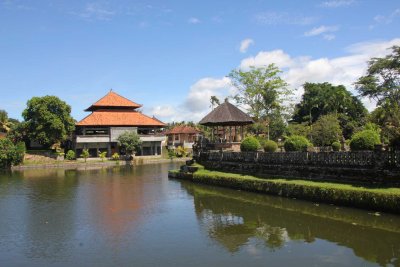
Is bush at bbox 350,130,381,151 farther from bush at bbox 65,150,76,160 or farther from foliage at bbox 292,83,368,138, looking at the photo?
bush at bbox 65,150,76,160

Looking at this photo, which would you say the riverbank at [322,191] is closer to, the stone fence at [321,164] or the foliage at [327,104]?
the stone fence at [321,164]

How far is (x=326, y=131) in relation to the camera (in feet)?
116

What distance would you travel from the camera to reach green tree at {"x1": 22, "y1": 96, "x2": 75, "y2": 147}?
153 feet

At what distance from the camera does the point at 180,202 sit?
18812mm

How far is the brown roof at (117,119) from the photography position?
51.4 m

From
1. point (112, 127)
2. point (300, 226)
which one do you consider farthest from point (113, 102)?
point (300, 226)

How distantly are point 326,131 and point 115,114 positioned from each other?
30.5 metres

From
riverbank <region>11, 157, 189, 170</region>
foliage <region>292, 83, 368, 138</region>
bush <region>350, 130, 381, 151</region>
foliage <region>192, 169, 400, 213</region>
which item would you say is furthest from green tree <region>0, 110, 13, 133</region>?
bush <region>350, 130, 381, 151</region>

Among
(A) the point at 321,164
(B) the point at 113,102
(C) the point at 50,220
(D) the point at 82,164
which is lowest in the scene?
(C) the point at 50,220

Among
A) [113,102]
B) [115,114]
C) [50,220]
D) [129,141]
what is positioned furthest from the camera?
[113,102]

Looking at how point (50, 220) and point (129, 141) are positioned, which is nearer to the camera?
point (50, 220)

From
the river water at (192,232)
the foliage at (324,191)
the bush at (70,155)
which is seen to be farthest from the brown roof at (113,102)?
the foliage at (324,191)

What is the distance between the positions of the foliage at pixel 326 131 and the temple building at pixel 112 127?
80.6 feet

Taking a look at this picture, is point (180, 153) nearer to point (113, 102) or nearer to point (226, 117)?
point (113, 102)
